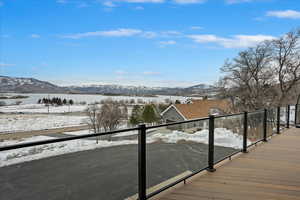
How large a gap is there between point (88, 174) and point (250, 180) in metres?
2.42

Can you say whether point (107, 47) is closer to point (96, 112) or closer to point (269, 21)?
point (269, 21)

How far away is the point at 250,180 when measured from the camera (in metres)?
3.52

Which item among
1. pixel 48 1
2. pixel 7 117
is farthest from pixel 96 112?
pixel 48 1

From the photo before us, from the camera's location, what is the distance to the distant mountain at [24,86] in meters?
18.9

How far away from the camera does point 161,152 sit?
3188mm

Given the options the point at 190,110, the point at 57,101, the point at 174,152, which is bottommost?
the point at 190,110

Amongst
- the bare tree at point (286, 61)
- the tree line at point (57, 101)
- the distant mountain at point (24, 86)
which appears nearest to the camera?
the distant mountain at point (24, 86)

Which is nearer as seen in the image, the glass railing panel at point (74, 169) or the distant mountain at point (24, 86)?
the glass railing panel at point (74, 169)

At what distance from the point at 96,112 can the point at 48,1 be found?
23.5m

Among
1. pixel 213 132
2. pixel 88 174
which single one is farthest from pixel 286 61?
pixel 88 174

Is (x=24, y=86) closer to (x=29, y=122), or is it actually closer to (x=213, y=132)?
(x=29, y=122)

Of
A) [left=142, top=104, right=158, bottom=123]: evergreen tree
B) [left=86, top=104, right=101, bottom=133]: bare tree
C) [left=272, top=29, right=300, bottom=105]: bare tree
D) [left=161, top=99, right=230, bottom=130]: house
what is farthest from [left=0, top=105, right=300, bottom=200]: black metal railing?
[left=142, top=104, right=158, bottom=123]: evergreen tree

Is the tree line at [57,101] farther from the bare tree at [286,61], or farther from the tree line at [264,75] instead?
the bare tree at [286,61]

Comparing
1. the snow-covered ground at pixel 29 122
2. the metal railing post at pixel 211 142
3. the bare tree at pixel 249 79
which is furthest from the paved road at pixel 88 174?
the snow-covered ground at pixel 29 122
